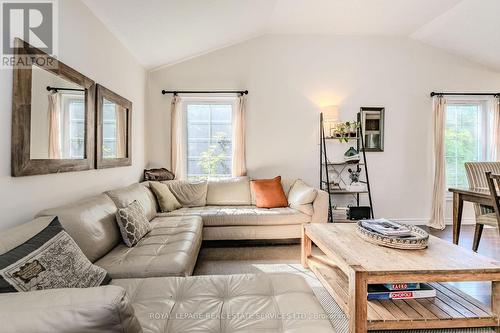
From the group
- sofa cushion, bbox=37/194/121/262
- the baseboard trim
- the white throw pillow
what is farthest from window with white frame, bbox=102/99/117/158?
the baseboard trim

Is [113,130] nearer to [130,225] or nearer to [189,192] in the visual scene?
[189,192]

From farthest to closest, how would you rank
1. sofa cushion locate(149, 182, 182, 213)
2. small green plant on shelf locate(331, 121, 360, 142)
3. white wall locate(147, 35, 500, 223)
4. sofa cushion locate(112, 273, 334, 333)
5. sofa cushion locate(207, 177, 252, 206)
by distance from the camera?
Result: white wall locate(147, 35, 500, 223) < small green plant on shelf locate(331, 121, 360, 142) < sofa cushion locate(207, 177, 252, 206) < sofa cushion locate(149, 182, 182, 213) < sofa cushion locate(112, 273, 334, 333)

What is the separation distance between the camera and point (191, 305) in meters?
1.29

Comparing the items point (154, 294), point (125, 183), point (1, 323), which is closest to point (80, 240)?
point (154, 294)

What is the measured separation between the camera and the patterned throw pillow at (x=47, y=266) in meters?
1.01

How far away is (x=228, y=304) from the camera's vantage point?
4.27 ft

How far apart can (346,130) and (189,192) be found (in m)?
2.51

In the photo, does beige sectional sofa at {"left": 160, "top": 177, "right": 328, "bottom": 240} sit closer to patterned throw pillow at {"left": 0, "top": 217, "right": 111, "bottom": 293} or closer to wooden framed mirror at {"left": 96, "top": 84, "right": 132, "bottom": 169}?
wooden framed mirror at {"left": 96, "top": 84, "right": 132, "bottom": 169}

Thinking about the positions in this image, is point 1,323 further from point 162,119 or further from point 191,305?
point 162,119

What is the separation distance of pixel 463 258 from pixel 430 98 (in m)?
3.57

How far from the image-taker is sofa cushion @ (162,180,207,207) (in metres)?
3.81

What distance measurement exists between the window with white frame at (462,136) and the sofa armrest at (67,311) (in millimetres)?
5205

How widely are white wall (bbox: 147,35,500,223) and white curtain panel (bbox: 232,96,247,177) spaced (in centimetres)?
13

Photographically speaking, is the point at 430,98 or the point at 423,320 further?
the point at 430,98
